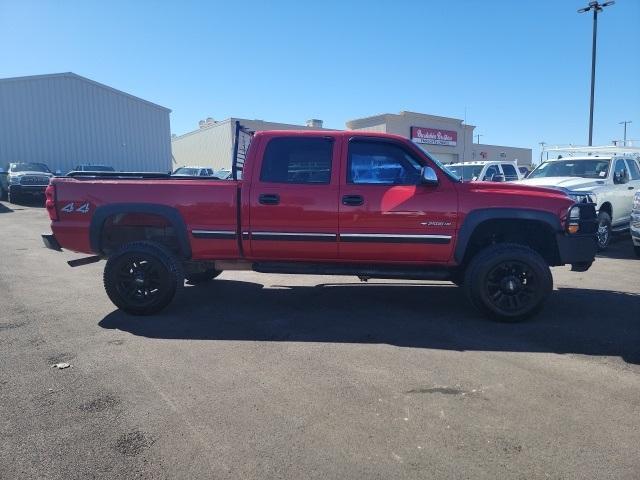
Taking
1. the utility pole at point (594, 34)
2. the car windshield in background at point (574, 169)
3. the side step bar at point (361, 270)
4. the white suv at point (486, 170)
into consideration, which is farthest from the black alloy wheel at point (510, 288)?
the utility pole at point (594, 34)

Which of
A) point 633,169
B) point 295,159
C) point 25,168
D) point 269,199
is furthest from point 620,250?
point 25,168

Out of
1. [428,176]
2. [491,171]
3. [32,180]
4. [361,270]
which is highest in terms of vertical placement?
[491,171]

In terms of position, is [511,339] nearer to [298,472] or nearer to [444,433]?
[444,433]

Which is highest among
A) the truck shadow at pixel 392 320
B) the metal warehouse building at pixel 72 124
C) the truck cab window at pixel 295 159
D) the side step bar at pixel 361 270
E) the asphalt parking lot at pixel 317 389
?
the metal warehouse building at pixel 72 124

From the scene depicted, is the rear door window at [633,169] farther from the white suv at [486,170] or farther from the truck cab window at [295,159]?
the truck cab window at [295,159]

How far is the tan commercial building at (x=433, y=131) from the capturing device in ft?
119

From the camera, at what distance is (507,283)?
4.93 m

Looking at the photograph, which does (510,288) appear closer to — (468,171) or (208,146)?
(468,171)

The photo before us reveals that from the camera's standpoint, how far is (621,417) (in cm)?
305

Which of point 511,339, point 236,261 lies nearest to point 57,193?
point 236,261

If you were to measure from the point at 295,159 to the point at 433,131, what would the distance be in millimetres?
35602

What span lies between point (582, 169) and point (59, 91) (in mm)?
27202

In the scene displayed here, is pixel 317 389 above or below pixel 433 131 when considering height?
below

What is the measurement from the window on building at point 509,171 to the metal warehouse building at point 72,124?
23.5 m
